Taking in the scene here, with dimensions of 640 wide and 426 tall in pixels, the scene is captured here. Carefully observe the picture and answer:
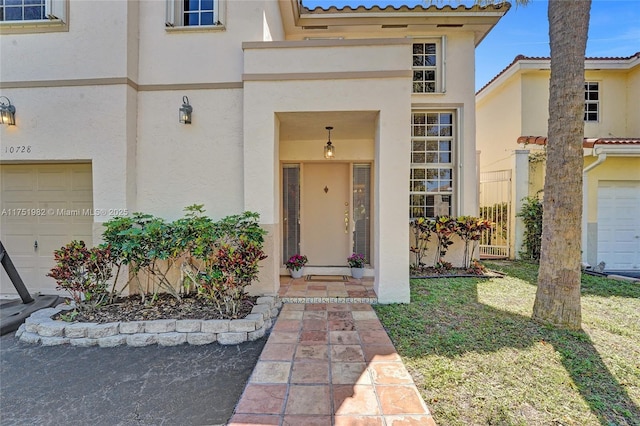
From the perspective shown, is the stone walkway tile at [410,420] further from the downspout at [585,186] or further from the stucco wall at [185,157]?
the downspout at [585,186]

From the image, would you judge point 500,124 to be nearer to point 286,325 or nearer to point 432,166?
point 432,166

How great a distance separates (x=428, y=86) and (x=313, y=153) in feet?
12.9

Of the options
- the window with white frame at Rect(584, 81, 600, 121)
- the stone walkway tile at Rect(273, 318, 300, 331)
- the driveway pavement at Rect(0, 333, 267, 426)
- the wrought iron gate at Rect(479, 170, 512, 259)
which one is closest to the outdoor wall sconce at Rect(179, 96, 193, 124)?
the driveway pavement at Rect(0, 333, 267, 426)

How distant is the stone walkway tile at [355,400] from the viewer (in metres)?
2.64

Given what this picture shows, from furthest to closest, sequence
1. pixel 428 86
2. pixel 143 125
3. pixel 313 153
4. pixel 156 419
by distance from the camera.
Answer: pixel 428 86 < pixel 313 153 < pixel 143 125 < pixel 156 419

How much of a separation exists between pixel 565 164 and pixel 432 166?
3995mm

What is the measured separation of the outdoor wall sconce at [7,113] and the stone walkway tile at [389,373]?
25.7ft

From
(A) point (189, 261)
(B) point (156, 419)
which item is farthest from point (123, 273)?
(B) point (156, 419)

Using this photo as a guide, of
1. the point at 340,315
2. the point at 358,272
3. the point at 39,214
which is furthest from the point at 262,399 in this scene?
the point at 39,214

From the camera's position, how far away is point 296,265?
688 centimetres

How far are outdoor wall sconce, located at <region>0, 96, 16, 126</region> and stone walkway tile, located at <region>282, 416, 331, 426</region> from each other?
7.38 meters

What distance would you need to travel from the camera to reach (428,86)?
7.96 meters

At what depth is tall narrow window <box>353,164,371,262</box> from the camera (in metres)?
7.39

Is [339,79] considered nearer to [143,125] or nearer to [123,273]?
[143,125]
